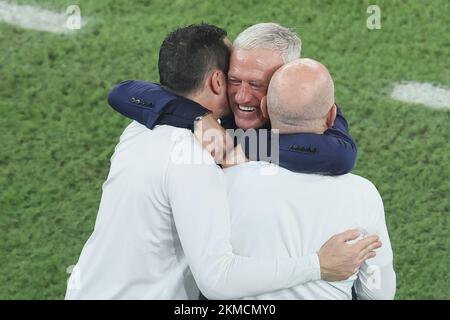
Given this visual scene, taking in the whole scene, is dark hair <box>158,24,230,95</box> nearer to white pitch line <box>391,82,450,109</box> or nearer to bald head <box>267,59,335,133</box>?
bald head <box>267,59,335,133</box>

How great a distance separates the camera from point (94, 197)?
207 inches

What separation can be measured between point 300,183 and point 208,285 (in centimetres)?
42

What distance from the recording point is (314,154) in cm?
305

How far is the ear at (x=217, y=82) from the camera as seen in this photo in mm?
3320

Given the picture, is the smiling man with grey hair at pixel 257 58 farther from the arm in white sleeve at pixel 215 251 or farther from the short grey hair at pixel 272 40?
the arm in white sleeve at pixel 215 251

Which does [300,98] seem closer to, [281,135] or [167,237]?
[281,135]

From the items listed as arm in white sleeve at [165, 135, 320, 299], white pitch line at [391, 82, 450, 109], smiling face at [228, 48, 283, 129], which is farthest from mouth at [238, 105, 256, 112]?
white pitch line at [391, 82, 450, 109]

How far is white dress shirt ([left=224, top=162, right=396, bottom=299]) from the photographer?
2973 mm

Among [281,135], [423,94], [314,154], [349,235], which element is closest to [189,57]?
[281,135]

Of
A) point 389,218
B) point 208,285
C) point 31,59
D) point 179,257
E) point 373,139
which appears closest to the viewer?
point 208,285

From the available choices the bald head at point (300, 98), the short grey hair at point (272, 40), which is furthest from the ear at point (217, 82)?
the bald head at point (300, 98)

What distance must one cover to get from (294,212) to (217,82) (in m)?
0.60

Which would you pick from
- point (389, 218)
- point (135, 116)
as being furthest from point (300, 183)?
point (389, 218)

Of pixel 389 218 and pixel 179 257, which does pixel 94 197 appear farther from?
pixel 179 257
